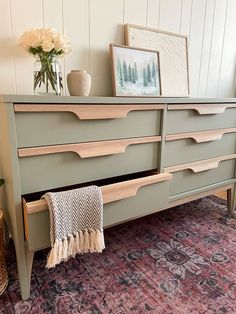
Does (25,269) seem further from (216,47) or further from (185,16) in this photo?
(216,47)

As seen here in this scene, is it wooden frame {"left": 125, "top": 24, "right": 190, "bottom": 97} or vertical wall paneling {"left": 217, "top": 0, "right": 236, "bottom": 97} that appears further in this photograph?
vertical wall paneling {"left": 217, "top": 0, "right": 236, "bottom": 97}

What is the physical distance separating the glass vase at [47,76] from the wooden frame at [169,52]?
55cm

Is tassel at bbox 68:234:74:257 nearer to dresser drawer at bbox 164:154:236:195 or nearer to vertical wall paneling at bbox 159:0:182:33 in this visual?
dresser drawer at bbox 164:154:236:195

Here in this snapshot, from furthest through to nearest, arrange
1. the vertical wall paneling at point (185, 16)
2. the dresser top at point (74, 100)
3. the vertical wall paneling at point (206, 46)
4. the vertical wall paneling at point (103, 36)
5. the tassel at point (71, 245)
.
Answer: the vertical wall paneling at point (206, 46) → the vertical wall paneling at point (185, 16) → the vertical wall paneling at point (103, 36) → the tassel at point (71, 245) → the dresser top at point (74, 100)

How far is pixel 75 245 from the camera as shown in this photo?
95 cm

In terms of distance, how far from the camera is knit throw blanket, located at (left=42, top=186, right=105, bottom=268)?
2.89 ft

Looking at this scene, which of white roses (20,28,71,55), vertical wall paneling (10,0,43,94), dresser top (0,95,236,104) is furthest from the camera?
vertical wall paneling (10,0,43,94)

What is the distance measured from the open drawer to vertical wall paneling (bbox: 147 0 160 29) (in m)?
1.04

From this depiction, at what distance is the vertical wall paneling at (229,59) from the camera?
1951mm

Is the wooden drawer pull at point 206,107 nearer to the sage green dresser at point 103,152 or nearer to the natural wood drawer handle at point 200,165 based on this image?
the sage green dresser at point 103,152

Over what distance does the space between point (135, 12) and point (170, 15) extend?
29 centimetres

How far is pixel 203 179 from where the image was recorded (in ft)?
5.00

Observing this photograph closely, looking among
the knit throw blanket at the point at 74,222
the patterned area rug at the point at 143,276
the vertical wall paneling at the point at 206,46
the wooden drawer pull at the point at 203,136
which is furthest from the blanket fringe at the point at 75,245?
the vertical wall paneling at the point at 206,46

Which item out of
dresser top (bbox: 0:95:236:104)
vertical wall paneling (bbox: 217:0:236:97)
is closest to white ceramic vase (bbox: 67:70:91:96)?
dresser top (bbox: 0:95:236:104)
